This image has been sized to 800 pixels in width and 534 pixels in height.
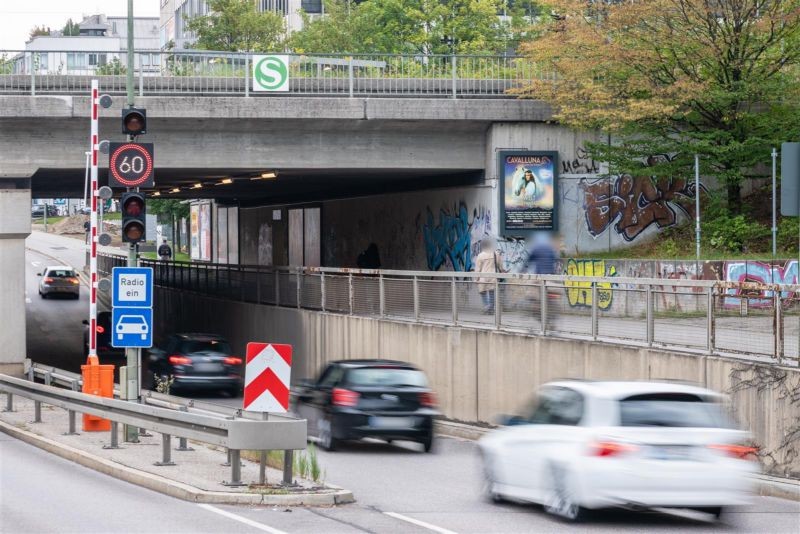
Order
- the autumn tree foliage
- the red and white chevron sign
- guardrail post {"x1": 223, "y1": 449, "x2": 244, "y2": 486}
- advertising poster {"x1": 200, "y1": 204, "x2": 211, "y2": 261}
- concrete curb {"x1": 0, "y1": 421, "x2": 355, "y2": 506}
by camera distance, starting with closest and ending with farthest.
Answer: concrete curb {"x1": 0, "y1": 421, "x2": 355, "y2": 506} < guardrail post {"x1": 223, "y1": 449, "x2": 244, "y2": 486} < the red and white chevron sign < the autumn tree foliage < advertising poster {"x1": 200, "y1": 204, "x2": 211, "y2": 261}

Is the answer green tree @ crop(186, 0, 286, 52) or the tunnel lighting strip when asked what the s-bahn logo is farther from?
green tree @ crop(186, 0, 286, 52)

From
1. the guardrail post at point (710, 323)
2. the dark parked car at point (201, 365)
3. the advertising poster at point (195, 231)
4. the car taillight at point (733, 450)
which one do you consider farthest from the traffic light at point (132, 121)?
the advertising poster at point (195, 231)

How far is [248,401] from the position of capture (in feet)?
47.2

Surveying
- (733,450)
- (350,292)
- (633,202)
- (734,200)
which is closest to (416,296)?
(350,292)

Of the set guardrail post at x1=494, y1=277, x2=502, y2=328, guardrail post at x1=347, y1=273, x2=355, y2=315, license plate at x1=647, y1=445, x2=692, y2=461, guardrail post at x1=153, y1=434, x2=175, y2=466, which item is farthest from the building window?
license plate at x1=647, y1=445, x2=692, y2=461

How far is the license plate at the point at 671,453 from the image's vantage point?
39.0 ft

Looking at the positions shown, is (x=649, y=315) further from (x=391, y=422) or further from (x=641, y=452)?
(x=641, y=452)

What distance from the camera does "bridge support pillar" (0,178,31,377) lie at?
3195 centimetres

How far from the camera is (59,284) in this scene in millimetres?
68000

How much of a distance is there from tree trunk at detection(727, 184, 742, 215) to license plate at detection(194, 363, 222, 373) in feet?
46.4

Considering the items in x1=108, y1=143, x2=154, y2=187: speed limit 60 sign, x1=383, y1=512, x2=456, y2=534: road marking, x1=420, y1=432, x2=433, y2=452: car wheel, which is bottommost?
x1=420, y1=432, x2=433, y2=452: car wheel

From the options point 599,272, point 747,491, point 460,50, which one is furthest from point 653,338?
point 460,50

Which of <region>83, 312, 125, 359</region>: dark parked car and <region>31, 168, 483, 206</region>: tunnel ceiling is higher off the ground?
<region>31, 168, 483, 206</region>: tunnel ceiling

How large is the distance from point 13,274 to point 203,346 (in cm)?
512
